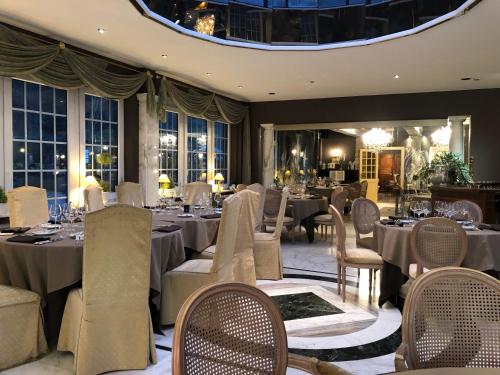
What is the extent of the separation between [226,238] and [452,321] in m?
2.07

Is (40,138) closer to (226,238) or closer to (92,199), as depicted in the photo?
(92,199)

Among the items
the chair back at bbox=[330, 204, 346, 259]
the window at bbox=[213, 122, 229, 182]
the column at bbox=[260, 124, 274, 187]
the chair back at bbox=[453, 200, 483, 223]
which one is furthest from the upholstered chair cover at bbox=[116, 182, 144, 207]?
the column at bbox=[260, 124, 274, 187]

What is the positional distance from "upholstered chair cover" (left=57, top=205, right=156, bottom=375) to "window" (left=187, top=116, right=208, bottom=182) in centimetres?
644

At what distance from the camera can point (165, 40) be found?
5.66 meters

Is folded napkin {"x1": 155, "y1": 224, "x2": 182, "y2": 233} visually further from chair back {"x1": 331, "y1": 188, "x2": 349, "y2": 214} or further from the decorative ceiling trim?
chair back {"x1": 331, "y1": 188, "x2": 349, "y2": 214}

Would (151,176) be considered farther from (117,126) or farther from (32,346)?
(32,346)

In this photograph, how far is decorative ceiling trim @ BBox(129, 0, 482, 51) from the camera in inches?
178

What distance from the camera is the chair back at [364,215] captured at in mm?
5234

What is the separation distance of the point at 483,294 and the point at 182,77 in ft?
24.0

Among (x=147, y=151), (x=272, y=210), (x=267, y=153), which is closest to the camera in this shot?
(x=147, y=151)

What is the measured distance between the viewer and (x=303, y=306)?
4234 mm

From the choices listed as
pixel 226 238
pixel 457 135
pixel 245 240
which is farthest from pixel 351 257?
pixel 457 135

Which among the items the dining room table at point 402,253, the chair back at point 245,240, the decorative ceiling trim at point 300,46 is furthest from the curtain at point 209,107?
the dining room table at point 402,253

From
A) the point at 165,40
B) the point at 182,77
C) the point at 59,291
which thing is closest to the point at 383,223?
the point at 59,291
